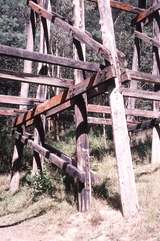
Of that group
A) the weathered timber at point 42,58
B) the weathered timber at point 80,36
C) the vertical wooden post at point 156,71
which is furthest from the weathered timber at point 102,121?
the weathered timber at point 42,58

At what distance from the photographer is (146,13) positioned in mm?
10945

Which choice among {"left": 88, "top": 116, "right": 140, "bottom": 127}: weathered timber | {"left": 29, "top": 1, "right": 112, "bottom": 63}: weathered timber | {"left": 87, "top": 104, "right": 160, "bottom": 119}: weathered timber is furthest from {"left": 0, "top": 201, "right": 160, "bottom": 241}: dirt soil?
{"left": 88, "top": 116, "right": 140, "bottom": 127}: weathered timber

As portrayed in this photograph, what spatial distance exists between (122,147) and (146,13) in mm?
5464

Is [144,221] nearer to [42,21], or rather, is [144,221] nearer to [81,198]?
[81,198]

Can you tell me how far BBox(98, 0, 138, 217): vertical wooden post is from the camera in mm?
6500

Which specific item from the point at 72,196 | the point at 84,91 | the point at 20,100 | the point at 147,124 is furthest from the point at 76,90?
the point at 147,124

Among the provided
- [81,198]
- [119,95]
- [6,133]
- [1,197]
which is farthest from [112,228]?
[6,133]

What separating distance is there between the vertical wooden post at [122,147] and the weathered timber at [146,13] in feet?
12.9

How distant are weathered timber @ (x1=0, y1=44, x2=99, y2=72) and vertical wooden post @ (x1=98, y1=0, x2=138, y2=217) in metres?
0.48

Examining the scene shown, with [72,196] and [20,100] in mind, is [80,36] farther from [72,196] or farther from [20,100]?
[72,196]

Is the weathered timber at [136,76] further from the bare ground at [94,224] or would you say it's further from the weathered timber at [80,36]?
the bare ground at [94,224]

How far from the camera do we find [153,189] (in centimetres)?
775

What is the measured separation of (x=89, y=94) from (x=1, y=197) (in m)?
3.80

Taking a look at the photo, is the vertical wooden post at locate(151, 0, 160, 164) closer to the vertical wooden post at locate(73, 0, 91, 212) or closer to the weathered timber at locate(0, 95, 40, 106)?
the weathered timber at locate(0, 95, 40, 106)
